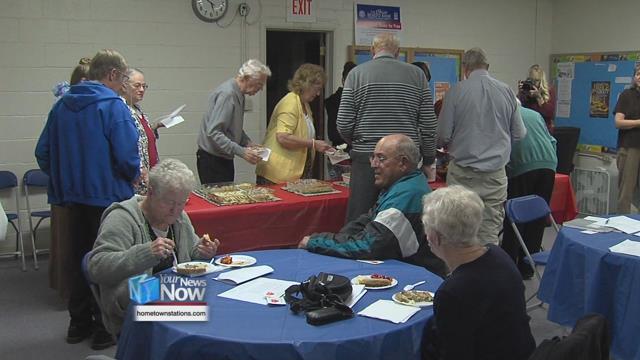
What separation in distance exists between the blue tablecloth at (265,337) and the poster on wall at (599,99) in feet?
19.3

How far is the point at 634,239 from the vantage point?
3.13 meters

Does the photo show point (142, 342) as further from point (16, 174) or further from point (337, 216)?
point (16, 174)

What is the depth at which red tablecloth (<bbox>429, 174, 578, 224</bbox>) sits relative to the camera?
16.7ft

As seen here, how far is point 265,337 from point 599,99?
6452mm

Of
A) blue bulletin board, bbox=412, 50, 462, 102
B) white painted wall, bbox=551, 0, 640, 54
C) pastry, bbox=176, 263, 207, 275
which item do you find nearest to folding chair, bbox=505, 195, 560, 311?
pastry, bbox=176, 263, 207, 275

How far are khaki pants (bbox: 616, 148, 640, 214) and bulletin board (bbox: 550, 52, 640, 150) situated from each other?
4.45 feet

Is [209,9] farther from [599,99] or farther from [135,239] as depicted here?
[599,99]

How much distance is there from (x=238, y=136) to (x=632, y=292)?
8.70 ft

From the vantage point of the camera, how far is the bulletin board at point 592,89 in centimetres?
700

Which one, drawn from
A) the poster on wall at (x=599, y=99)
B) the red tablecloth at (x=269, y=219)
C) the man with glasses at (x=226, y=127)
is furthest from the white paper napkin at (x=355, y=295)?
the poster on wall at (x=599, y=99)

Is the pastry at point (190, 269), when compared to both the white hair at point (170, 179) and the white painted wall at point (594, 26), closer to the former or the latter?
the white hair at point (170, 179)

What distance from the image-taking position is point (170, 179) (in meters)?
2.39

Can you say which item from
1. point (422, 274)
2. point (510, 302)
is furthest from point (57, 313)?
point (510, 302)

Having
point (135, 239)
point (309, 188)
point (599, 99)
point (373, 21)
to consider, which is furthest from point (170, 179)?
point (599, 99)
